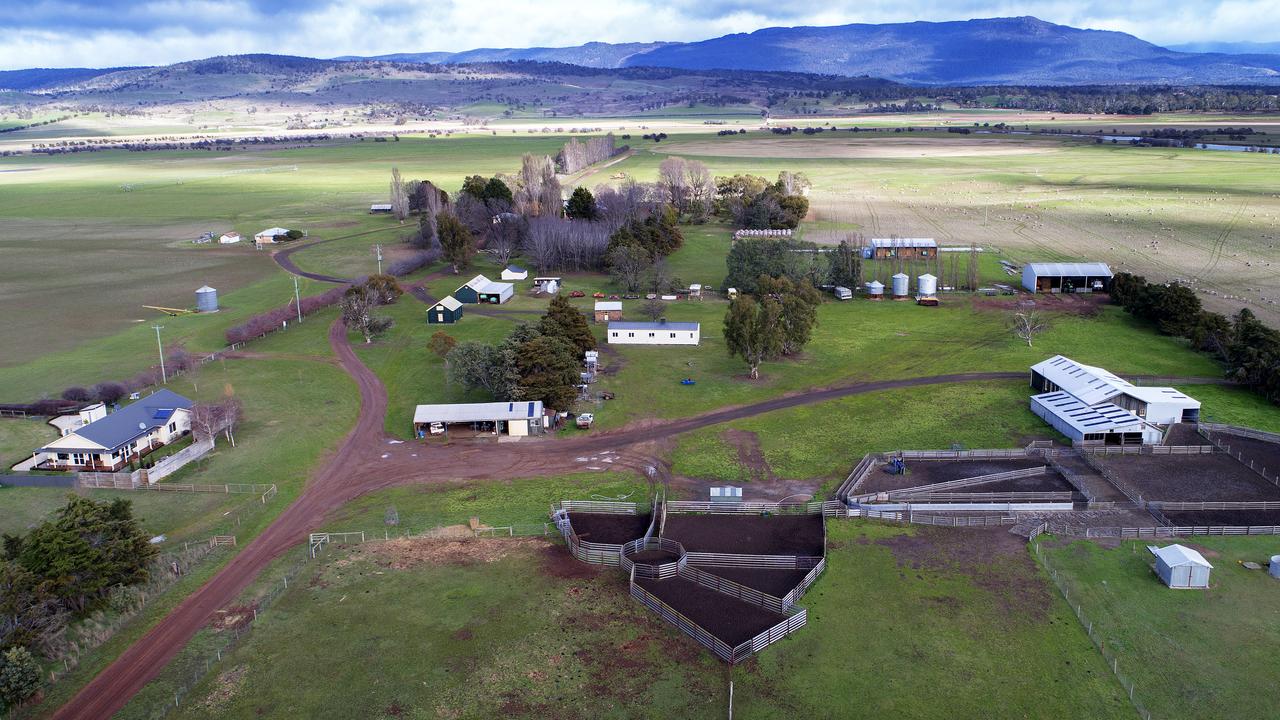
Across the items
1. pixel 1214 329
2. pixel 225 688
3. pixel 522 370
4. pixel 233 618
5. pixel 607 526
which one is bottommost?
pixel 225 688

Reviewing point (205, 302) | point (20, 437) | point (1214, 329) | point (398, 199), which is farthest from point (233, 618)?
point (398, 199)

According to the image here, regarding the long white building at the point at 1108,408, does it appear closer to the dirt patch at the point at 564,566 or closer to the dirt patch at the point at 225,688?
the dirt patch at the point at 564,566

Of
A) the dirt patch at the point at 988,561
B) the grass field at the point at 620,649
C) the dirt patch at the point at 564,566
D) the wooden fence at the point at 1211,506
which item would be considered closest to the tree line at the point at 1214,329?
the wooden fence at the point at 1211,506

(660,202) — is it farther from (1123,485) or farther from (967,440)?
(1123,485)

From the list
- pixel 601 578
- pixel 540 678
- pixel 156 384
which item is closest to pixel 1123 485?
pixel 601 578

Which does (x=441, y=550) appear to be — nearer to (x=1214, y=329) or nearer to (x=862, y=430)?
(x=862, y=430)

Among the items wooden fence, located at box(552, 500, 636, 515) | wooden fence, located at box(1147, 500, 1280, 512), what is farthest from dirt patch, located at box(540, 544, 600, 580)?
wooden fence, located at box(1147, 500, 1280, 512)
